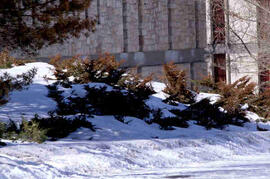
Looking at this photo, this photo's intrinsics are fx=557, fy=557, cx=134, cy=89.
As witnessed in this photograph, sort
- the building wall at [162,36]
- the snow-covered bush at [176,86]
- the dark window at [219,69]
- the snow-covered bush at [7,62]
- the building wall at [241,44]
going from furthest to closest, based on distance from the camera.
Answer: the dark window at [219,69] → the building wall at [241,44] → the building wall at [162,36] → the snow-covered bush at [7,62] → the snow-covered bush at [176,86]

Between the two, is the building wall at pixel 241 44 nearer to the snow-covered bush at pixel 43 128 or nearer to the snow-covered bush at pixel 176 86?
the snow-covered bush at pixel 176 86

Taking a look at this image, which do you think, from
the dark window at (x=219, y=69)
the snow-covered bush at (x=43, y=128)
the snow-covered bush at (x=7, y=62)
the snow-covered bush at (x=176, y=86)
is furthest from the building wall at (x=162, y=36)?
the snow-covered bush at (x=43, y=128)

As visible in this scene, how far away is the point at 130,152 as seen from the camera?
9828 mm

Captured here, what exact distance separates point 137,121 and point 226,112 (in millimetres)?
3925

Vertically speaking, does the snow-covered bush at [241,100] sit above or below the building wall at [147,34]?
below

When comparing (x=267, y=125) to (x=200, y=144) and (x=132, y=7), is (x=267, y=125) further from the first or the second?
(x=132, y=7)

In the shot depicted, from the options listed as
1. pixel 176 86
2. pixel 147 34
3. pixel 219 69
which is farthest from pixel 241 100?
pixel 219 69

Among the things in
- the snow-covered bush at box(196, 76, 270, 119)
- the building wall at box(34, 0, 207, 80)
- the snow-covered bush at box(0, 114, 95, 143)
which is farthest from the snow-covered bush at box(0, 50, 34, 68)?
the snow-covered bush at box(196, 76, 270, 119)

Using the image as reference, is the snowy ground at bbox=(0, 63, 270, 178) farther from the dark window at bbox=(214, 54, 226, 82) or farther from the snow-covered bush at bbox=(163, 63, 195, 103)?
the dark window at bbox=(214, 54, 226, 82)

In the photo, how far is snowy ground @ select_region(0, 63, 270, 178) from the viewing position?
8.18 meters

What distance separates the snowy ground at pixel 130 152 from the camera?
8180 mm

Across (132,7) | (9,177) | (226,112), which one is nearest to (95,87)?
(226,112)

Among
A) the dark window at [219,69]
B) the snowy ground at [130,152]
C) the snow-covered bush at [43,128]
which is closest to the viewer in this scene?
the snowy ground at [130,152]

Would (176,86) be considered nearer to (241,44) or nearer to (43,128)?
(43,128)
